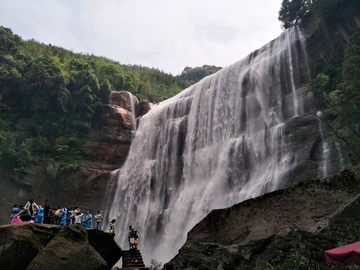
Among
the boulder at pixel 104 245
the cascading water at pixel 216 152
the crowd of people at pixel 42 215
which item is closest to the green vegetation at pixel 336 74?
the cascading water at pixel 216 152

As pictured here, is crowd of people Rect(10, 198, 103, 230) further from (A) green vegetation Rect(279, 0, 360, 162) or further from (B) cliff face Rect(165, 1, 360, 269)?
(A) green vegetation Rect(279, 0, 360, 162)

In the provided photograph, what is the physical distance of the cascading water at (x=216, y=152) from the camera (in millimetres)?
18703

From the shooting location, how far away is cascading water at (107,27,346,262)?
736 inches

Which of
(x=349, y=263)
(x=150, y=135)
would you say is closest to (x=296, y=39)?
(x=150, y=135)

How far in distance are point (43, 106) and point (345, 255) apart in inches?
1378

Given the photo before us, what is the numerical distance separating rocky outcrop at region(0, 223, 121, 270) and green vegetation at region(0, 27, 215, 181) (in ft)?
71.4

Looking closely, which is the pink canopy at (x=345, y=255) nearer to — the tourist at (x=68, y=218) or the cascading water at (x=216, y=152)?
the cascading water at (x=216, y=152)

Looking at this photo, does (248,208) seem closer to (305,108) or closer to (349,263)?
(349,263)

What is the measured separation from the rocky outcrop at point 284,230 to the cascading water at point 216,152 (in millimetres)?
8541

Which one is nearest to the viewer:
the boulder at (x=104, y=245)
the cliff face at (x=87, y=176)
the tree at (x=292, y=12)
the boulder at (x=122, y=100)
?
the boulder at (x=104, y=245)

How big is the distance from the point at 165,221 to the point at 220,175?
17.6ft

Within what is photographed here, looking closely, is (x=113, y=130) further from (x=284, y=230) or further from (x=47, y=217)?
(x=284, y=230)

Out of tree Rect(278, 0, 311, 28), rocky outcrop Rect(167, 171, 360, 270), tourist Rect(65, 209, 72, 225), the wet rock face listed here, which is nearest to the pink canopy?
rocky outcrop Rect(167, 171, 360, 270)

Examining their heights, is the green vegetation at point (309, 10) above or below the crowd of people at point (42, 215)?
above
